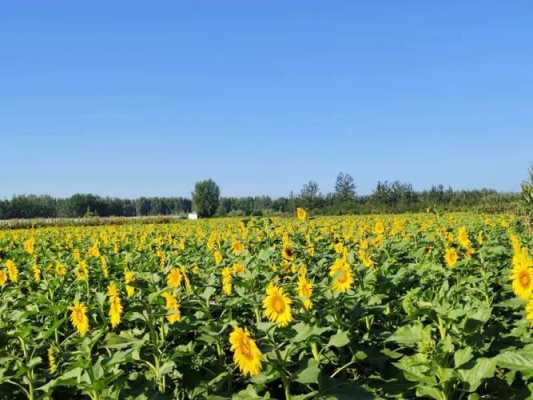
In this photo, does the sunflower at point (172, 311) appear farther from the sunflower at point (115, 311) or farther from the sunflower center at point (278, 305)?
the sunflower center at point (278, 305)

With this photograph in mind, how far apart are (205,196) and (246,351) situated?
8343 cm

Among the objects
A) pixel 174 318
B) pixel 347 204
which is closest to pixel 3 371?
pixel 174 318

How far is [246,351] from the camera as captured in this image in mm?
1982

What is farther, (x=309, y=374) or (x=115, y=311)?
(x=115, y=311)

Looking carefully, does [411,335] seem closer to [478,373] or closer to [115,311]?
[478,373]

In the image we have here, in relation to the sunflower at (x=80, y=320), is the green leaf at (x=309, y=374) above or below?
below

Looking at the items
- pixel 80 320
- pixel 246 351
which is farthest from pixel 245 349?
pixel 80 320

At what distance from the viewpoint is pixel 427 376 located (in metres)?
2.31

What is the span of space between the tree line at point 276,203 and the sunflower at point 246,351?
12.9 ft

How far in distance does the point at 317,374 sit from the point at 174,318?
42.1 inches

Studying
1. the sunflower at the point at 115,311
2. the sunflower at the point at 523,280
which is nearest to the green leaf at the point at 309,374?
the sunflower at the point at 523,280

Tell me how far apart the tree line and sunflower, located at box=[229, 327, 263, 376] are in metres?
3.94

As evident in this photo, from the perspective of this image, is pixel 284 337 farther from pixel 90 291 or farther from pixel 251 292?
pixel 90 291

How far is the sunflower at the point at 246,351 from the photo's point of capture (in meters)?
1.96
